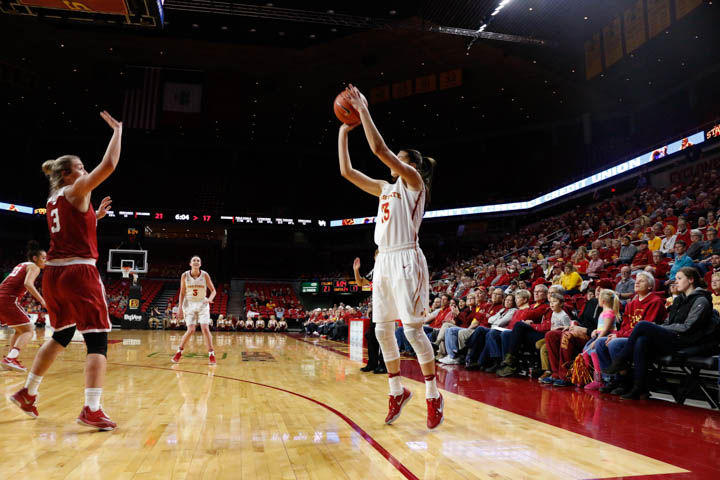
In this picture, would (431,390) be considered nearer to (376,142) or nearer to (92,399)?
(376,142)

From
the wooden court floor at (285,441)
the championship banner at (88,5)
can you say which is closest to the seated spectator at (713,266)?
the wooden court floor at (285,441)

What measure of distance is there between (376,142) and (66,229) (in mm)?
2165

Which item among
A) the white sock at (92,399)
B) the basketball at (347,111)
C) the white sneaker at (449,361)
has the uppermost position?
the basketball at (347,111)

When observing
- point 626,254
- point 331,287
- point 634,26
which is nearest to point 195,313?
point 626,254

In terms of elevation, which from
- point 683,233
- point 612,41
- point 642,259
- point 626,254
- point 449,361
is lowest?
point 449,361

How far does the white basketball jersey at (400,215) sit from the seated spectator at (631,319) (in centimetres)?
269

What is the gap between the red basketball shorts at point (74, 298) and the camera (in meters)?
3.19

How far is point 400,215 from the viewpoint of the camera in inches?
141

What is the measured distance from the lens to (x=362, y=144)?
2870cm

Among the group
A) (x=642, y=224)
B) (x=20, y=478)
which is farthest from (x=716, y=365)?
(x=642, y=224)

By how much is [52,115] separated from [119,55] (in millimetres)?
8817

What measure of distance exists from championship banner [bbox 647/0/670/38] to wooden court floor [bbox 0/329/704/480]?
41.7ft

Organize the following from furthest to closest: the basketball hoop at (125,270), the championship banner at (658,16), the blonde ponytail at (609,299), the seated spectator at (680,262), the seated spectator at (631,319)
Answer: the basketball hoop at (125,270)
the championship banner at (658,16)
the seated spectator at (680,262)
the blonde ponytail at (609,299)
the seated spectator at (631,319)

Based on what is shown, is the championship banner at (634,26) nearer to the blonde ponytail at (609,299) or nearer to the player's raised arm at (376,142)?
the blonde ponytail at (609,299)
